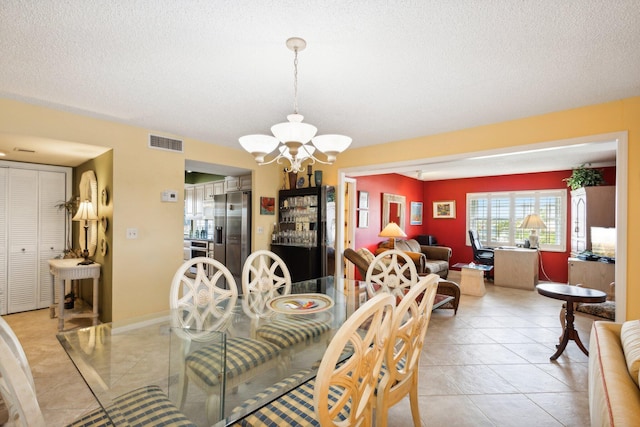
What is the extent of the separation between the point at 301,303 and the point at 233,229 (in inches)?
129

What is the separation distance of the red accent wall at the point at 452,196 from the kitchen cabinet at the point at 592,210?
0.80m

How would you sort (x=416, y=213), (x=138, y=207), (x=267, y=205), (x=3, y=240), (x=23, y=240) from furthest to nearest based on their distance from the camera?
1. (x=416, y=213)
2. (x=267, y=205)
3. (x=23, y=240)
4. (x=3, y=240)
5. (x=138, y=207)

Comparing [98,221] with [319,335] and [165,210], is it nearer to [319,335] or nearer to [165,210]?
[165,210]

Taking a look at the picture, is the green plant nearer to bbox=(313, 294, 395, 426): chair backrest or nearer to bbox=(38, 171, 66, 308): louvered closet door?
bbox=(313, 294, 395, 426): chair backrest

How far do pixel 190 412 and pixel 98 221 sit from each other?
343 cm

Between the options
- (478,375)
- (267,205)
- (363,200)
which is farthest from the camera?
(363,200)

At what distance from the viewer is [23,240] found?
415cm

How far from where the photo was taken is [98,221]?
150 inches

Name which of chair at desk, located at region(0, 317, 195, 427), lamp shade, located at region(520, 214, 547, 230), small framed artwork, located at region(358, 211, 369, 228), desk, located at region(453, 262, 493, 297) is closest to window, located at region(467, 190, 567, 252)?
lamp shade, located at region(520, 214, 547, 230)

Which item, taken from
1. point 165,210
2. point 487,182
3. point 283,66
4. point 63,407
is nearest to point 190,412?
point 63,407

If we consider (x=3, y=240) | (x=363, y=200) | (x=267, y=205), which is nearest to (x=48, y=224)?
(x=3, y=240)

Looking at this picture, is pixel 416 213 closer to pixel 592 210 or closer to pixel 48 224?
pixel 592 210

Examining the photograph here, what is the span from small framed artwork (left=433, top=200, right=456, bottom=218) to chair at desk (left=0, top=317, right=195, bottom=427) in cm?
780

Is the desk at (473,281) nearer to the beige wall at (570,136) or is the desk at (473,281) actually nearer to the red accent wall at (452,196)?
the red accent wall at (452,196)
